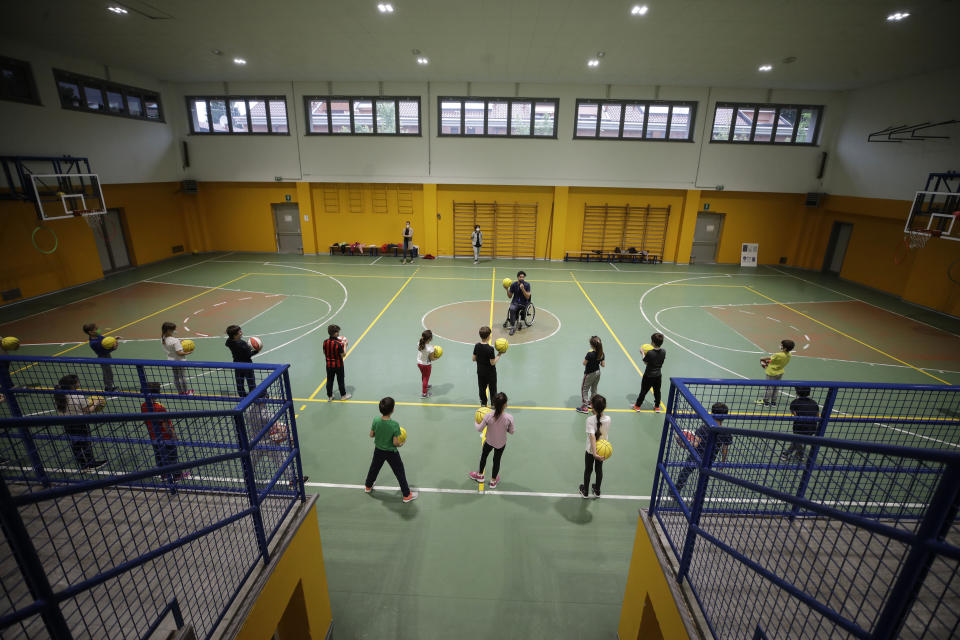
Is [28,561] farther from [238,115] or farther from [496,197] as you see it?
[238,115]

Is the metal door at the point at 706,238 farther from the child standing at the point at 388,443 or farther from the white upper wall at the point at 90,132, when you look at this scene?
the white upper wall at the point at 90,132

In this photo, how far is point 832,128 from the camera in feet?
68.0

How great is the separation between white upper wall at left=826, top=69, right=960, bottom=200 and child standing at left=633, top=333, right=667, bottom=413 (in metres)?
15.7

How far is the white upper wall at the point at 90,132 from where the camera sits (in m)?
14.4

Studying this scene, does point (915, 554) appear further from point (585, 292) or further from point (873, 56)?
point (873, 56)

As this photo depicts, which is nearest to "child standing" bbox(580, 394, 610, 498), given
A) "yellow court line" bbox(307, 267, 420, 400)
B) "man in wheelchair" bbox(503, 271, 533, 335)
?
"yellow court line" bbox(307, 267, 420, 400)

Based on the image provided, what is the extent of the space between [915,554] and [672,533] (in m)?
2.24

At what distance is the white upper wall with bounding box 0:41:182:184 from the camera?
567 inches

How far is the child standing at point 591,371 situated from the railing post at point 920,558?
600cm

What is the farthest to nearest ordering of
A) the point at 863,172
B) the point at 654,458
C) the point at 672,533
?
the point at 863,172, the point at 654,458, the point at 672,533

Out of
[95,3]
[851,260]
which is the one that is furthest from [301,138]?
[851,260]

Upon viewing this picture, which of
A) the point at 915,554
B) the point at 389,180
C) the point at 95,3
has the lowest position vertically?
the point at 915,554

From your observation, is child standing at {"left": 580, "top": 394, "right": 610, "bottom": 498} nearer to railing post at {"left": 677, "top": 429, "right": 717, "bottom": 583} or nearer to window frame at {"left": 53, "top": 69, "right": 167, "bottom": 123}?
railing post at {"left": 677, "top": 429, "right": 717, "bottom": 583}

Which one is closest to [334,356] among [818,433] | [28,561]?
[28,561]
